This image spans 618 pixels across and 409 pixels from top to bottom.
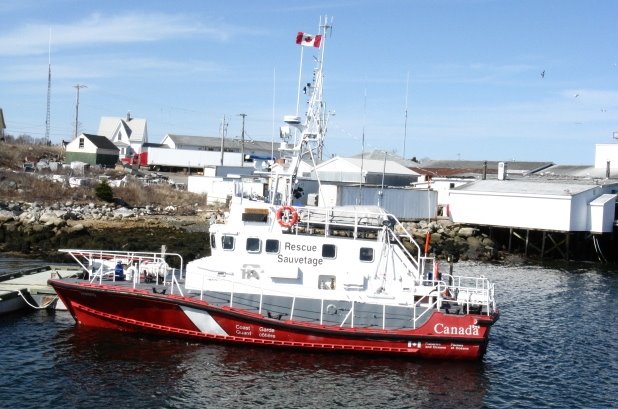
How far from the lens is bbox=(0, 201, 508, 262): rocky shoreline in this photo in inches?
1345

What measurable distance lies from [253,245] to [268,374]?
3925mm

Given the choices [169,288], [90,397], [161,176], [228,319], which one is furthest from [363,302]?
[161,176]

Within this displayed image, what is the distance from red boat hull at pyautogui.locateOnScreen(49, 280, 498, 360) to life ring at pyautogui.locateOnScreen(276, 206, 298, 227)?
2680 millimetres

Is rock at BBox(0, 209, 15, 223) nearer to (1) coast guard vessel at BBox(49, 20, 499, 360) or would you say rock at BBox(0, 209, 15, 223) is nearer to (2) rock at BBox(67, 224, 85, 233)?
(2) rock at BBox(67, 224, 85, 233)

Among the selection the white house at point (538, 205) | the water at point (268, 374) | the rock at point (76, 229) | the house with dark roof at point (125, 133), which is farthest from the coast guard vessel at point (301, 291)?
the house with dark roof at point (125, 133)

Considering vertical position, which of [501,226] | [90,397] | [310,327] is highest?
[501,226]

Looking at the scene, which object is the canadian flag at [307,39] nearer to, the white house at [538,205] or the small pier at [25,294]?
the small pier at [25,294]

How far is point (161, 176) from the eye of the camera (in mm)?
69188

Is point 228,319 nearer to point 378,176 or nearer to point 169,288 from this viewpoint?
point 169,288

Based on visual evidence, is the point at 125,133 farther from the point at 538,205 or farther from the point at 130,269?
the point at 130,269

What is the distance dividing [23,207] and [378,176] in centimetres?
2567

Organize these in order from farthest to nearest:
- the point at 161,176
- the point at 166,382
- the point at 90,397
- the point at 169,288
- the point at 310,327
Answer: the point at 161,176, the point at 169,288, the point at 310,327, the point at 166,382, the point at 90,397

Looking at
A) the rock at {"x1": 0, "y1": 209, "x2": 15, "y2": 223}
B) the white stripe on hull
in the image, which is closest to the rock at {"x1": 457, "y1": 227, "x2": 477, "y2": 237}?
the rock at {"x1": 0, "y1": 209, "x2": 15, "y2": 223}

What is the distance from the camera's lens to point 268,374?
17016mm
